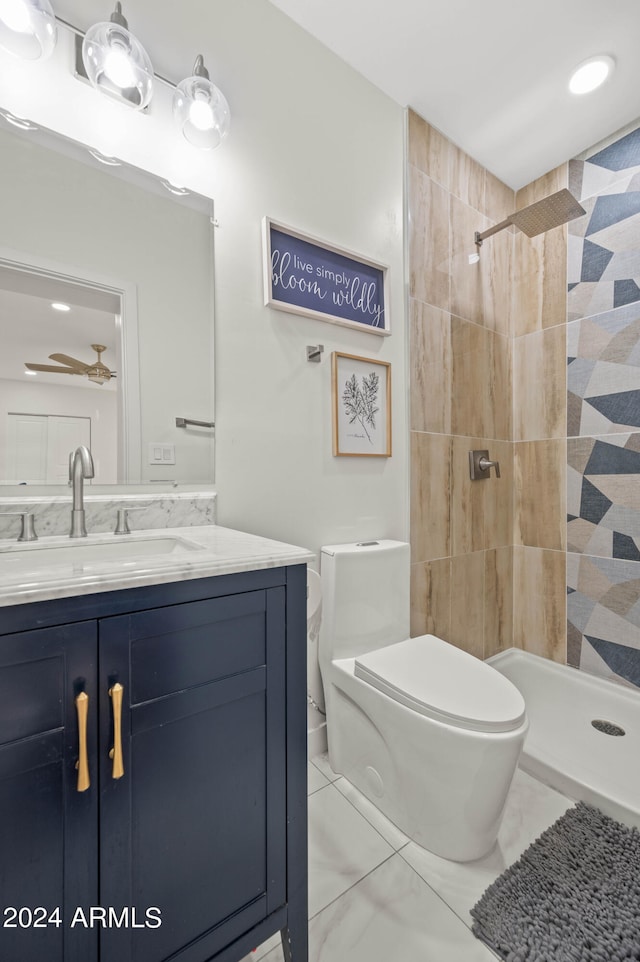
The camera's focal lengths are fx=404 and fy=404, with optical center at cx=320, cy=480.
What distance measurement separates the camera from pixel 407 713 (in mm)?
1146

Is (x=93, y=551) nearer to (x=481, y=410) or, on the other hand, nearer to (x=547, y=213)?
(x=481, y=410)

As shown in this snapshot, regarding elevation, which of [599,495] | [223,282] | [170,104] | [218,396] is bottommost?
[599,495]

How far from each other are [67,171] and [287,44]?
1.00 m

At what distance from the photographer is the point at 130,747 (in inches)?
26.5

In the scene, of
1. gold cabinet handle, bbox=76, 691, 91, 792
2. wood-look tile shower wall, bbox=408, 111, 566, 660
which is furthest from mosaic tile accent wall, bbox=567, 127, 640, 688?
gold cabinet handle, bbox=76, 691, 91, 792

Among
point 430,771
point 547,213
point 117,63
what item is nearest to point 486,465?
point 547,213

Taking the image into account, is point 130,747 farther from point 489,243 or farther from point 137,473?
point 489,243

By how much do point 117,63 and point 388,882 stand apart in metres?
2.30

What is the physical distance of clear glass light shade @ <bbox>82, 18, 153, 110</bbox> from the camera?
3.43 feet

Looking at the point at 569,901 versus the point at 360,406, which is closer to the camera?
the point at 569,901

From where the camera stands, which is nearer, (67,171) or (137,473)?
(67,171)

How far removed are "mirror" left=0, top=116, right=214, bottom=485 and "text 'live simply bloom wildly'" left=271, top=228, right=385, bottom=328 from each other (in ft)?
0.86

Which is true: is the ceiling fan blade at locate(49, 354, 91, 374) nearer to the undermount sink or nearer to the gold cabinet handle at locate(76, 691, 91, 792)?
the undermount sink

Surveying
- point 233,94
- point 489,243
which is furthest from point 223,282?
point 489,243
